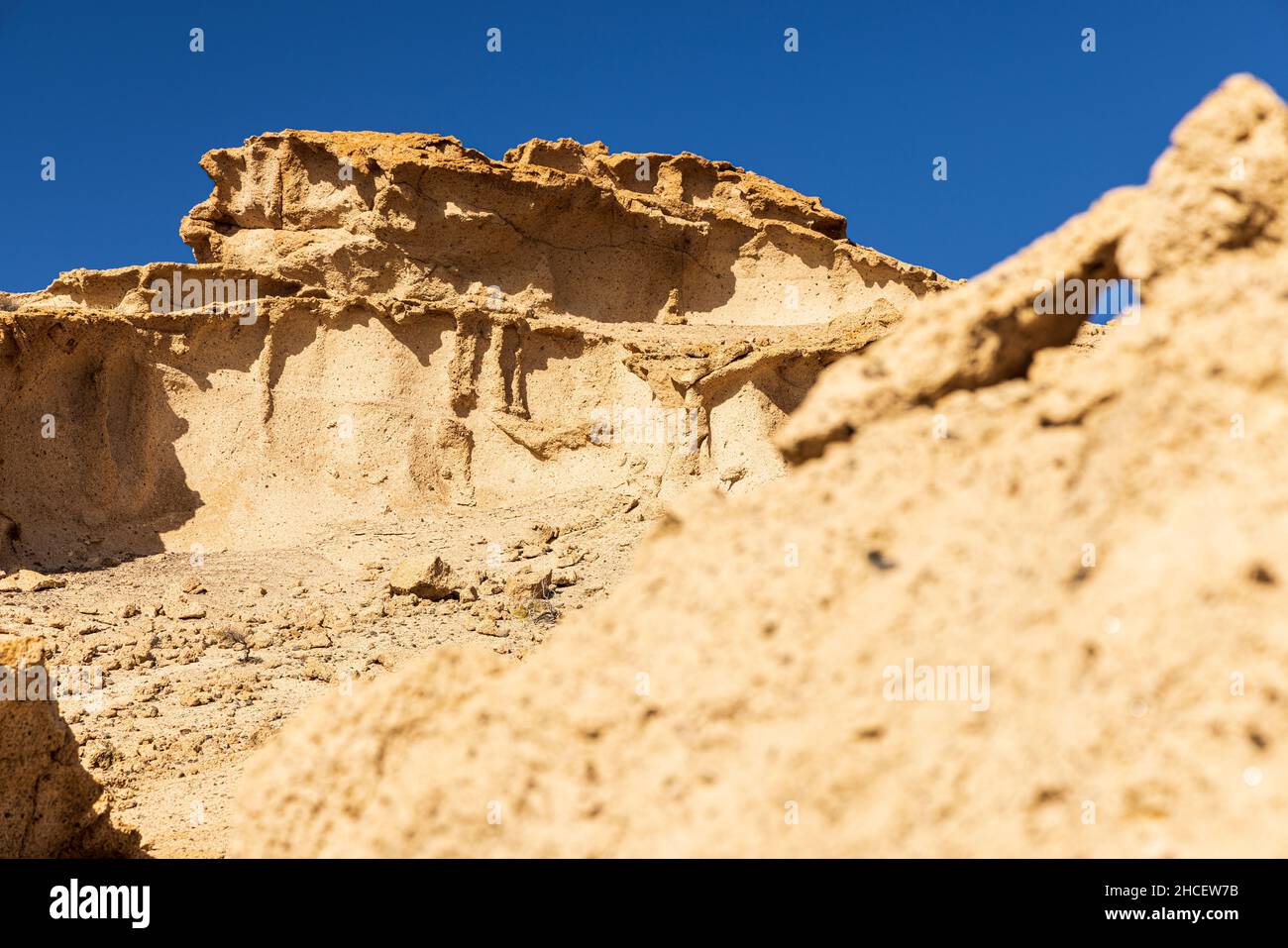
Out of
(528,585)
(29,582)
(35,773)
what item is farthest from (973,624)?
(29,582)

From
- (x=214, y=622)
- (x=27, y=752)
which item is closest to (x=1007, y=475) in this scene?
(x=27, y=752)

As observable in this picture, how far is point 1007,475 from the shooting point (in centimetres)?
235

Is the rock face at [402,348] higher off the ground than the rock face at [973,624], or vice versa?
the rock face at [402,348]

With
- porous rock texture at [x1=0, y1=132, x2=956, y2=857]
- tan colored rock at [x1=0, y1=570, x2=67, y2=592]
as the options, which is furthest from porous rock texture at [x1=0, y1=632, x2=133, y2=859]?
tan colored rock at [x1=0, y1=570, x2=67, y2=592]

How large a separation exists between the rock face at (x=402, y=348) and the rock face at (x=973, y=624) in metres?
13.8

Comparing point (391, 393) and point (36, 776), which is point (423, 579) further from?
point (36, 776)

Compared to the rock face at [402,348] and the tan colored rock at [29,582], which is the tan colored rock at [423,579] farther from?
the tan colored rock at [29,582]

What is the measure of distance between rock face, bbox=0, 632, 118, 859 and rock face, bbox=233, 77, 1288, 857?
2.76 m

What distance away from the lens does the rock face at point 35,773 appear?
5051mm

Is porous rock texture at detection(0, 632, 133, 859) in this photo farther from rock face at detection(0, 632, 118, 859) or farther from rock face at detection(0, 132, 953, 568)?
rock face at detection(0, 132, 953, 568)

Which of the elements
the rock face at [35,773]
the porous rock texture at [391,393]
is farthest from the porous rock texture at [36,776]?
the porous rock texture at [391,393]

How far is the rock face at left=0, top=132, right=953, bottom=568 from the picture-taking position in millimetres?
17141
